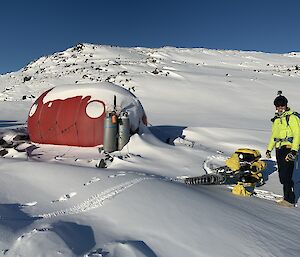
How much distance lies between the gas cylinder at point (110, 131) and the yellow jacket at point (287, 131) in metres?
3.43

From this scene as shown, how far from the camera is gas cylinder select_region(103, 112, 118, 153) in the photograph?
761cm

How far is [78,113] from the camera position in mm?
7961

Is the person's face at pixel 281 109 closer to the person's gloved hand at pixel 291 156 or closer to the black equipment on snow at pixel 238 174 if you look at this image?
the person's gloved hand at pixel 291 156

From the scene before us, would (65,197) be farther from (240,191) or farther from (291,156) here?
(291,156)

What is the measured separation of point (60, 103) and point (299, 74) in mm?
28463

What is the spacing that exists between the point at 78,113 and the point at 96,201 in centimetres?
401

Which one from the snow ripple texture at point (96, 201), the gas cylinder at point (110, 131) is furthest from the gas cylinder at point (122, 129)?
the snow ripple texture at point (96, 201)

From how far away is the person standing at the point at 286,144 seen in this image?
532cm

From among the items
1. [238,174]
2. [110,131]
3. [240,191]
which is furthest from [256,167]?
[110,131]

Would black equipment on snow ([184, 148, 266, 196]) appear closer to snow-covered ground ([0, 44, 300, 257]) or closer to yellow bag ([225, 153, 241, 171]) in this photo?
yellow bag ([225, 153, 241, 171])

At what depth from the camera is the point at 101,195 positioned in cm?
449

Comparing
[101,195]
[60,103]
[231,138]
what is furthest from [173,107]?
[101,195]

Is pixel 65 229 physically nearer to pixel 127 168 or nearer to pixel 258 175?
pixel 127 168

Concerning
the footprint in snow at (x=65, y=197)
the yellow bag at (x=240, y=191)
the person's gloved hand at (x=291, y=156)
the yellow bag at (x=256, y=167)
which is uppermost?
the person's gloved hand at (x=291, y=156)
